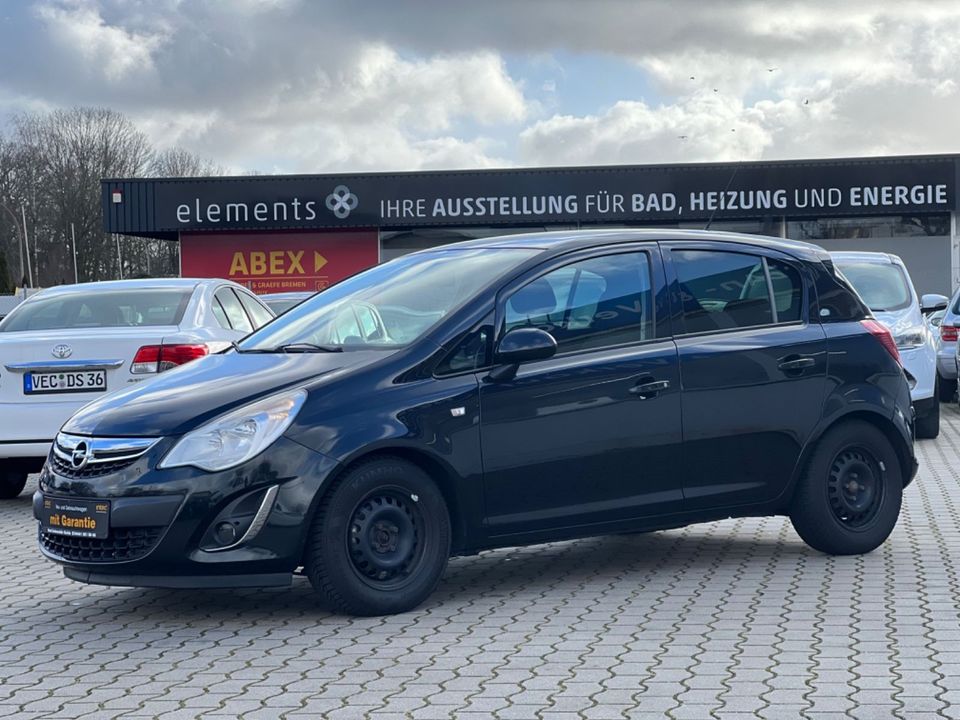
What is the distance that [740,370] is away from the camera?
24.6 ft

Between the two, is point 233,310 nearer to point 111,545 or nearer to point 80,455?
point 80,455

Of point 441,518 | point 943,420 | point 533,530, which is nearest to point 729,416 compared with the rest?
point 533,530

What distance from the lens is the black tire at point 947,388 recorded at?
21.1 meters

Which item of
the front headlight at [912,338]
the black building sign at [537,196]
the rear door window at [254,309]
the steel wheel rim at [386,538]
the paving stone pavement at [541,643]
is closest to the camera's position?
the paving stone pavement at [541,643]

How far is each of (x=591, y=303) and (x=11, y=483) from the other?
19.9ft

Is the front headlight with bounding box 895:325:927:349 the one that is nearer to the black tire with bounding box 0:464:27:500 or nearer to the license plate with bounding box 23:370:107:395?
the license plate with bounding box 23:370:107:395

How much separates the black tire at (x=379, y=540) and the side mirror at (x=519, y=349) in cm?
60

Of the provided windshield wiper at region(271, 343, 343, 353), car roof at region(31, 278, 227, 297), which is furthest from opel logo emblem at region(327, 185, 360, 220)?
windshield wiper at region(271, 343, 343, 353)

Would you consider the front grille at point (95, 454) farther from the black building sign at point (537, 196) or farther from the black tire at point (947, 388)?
the black building sign at point (537, 196)

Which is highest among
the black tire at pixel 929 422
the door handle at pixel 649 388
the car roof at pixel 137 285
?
the car roof at pixel 137 285

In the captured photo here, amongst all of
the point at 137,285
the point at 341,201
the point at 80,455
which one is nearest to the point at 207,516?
the point at 80,455

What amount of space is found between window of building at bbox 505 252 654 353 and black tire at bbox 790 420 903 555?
1.23 meters

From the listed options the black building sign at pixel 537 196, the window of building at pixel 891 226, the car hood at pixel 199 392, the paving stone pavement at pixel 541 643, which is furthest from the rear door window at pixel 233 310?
the window of building at pixel 891 226

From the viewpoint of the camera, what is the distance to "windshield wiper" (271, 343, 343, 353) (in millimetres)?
6918
